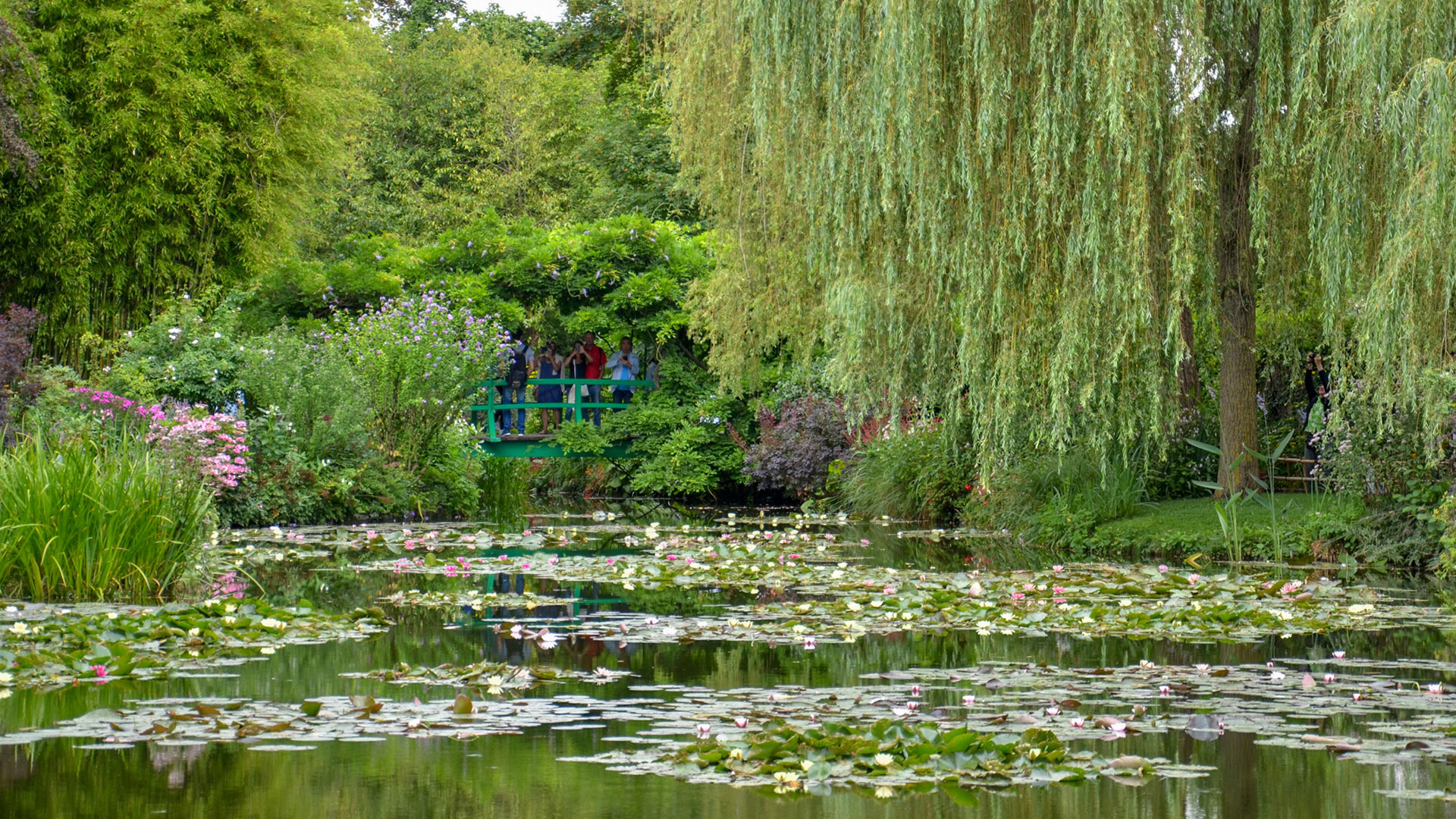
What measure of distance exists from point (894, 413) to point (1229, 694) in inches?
295

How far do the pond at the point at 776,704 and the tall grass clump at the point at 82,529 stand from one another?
0.79 meters

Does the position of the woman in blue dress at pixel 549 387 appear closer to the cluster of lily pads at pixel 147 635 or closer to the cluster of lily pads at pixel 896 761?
the cluster of lily pads at pixel 147 635

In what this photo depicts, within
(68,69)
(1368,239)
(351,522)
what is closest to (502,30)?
(68,69)

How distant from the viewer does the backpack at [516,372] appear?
22.1 meters

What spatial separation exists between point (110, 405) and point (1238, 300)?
9435mm

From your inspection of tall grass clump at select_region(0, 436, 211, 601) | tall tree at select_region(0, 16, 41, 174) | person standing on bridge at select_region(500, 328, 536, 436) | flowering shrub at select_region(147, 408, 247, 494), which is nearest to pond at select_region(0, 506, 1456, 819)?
tall grass clump at select_region(0, 436, 211, 601)

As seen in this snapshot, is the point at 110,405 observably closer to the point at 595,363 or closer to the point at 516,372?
the point at 516,372

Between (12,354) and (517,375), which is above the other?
(517,375)

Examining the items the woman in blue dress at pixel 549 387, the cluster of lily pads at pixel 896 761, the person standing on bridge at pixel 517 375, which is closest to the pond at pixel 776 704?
the cluster of lily pads at pixel 896 761

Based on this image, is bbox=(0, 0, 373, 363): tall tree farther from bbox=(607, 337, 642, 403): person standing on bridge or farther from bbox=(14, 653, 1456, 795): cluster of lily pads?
bbox=(14, 653, 1456, 795): cluster of lily pads

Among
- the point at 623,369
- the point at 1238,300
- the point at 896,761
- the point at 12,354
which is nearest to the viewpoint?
the point at 896,761

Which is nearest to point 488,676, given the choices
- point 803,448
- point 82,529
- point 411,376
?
point 82,529

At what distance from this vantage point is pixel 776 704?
5004mm

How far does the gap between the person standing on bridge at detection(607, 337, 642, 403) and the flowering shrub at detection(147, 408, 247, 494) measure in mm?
9413
